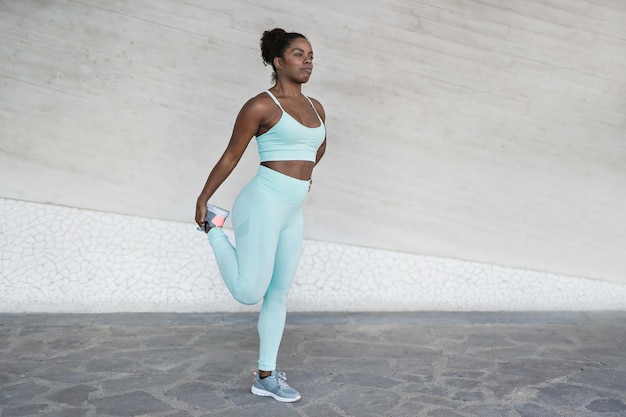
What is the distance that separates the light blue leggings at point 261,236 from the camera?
4320mm

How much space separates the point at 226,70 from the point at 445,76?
1.65 meters

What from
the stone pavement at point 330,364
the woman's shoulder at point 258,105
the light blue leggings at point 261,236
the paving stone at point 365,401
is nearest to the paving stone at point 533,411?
the stone pavement at point 330,364

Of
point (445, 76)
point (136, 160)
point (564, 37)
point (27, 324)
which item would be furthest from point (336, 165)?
point (27, 324)

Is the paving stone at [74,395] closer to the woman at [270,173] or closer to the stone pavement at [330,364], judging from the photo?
the stone pavement at [330,364]

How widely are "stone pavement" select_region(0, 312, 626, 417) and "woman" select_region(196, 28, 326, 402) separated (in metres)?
0.75

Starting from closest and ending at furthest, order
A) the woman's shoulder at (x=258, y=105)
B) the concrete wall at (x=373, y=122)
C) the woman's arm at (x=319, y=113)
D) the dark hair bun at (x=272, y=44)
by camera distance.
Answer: the woman's shoulder at (x=258, y=105), the dark hair bun at (x=272, y=44), the woman's arm at (x=319, y=113), the concrete wall at (x=373, y=122)

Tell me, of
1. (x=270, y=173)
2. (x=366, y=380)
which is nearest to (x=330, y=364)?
(x=366, y=380)

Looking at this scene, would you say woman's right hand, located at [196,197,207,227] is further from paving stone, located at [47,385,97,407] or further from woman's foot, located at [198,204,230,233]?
paving stone, located at [47,385,97,407]

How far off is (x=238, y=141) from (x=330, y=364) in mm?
1666

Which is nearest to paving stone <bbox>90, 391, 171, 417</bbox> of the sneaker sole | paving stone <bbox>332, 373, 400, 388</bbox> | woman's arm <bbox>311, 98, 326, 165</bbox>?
the sneaker sole

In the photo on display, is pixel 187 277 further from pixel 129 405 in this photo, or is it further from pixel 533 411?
pixel 533 411

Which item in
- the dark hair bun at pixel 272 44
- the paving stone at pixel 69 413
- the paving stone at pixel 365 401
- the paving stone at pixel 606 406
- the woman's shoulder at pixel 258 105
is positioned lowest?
the paving stone at pixel 69 413

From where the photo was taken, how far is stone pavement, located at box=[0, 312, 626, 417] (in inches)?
176

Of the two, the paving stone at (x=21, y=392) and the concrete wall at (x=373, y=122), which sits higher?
the concrete wall at (x=373, y=122)
